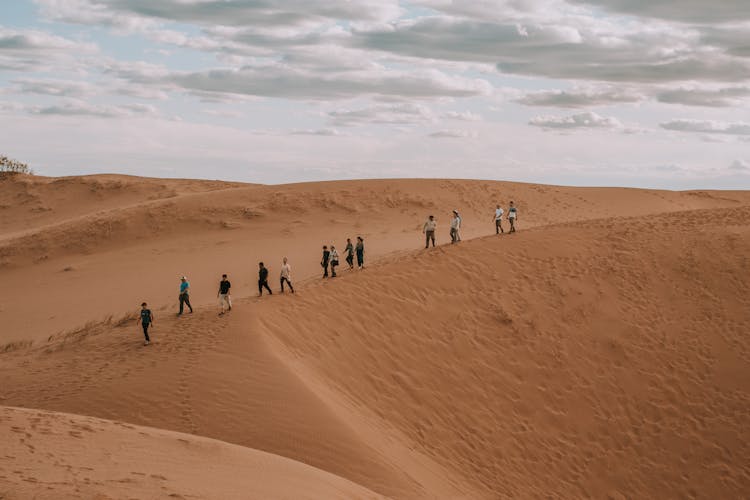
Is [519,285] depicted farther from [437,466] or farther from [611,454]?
[437,466]

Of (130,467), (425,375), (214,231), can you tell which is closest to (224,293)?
(425,375)

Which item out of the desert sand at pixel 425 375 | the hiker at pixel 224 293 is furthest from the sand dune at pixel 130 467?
the hiker at pixel 224 293

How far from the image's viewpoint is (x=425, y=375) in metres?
17.4

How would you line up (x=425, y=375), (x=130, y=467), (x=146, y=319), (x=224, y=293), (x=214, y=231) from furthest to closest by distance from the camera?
(x=214, y=231)
(x=224, y=293)
(x=425, y=375)
(x=146, y=319)
(x=130, y=467)

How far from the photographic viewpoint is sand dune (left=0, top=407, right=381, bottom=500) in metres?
8.20

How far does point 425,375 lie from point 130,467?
364 inches

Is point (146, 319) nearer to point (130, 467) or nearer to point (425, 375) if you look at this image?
point (425, 375)

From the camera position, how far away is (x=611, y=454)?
16.5 meters

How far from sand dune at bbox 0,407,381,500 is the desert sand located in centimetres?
5

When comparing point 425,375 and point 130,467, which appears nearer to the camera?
point 130,467

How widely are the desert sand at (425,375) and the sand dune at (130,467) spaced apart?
5 cm

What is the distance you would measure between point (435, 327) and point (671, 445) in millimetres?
6219

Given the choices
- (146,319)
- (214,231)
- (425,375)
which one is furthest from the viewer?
(214,231)

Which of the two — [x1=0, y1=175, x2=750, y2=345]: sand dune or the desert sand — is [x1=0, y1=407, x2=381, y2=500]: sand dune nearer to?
the desert sand
